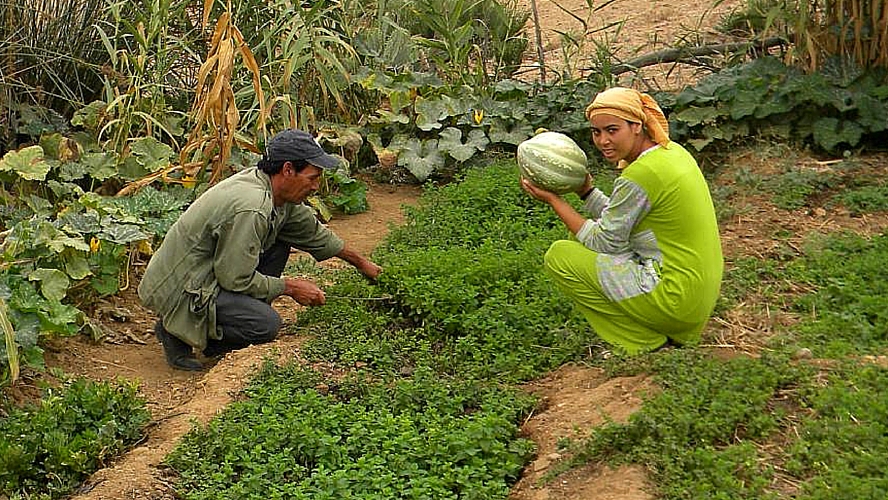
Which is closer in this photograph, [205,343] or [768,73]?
[205,343]

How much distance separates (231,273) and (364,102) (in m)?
3.37

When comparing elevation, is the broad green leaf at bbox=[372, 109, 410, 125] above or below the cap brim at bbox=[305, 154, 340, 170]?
below

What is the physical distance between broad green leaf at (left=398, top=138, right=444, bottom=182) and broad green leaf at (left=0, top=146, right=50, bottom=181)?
254cm

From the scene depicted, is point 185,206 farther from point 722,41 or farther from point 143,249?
point 722,41

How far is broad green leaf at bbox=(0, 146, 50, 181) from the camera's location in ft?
19.7

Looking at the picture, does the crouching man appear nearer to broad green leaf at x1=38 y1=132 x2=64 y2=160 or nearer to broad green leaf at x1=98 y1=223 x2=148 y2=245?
broad green leaf at x1=98 y1=223 x2=148 y2=245

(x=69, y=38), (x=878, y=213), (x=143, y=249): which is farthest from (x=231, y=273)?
(x=878, y=213)

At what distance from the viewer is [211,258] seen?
5234 millimetres

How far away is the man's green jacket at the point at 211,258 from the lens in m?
5.03

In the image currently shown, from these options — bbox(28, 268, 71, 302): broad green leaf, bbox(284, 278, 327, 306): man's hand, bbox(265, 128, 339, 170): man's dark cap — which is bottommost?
bbox(284, 278, 327, 306): man's hand

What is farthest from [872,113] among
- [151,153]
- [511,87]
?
[151,153]

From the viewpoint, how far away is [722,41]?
32.0 ft

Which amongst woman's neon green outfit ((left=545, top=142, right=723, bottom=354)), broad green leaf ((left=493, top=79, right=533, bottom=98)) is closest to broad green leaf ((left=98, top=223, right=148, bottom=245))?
woman's neon green outfit ((left=545, top=142, right=723, bottom=354))

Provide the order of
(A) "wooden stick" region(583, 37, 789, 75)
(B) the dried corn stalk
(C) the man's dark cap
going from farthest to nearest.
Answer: (A) "wooden stick" region(583, 37, 789, 75)
(B) the dried corn stalk
(C) the man's dark cap
